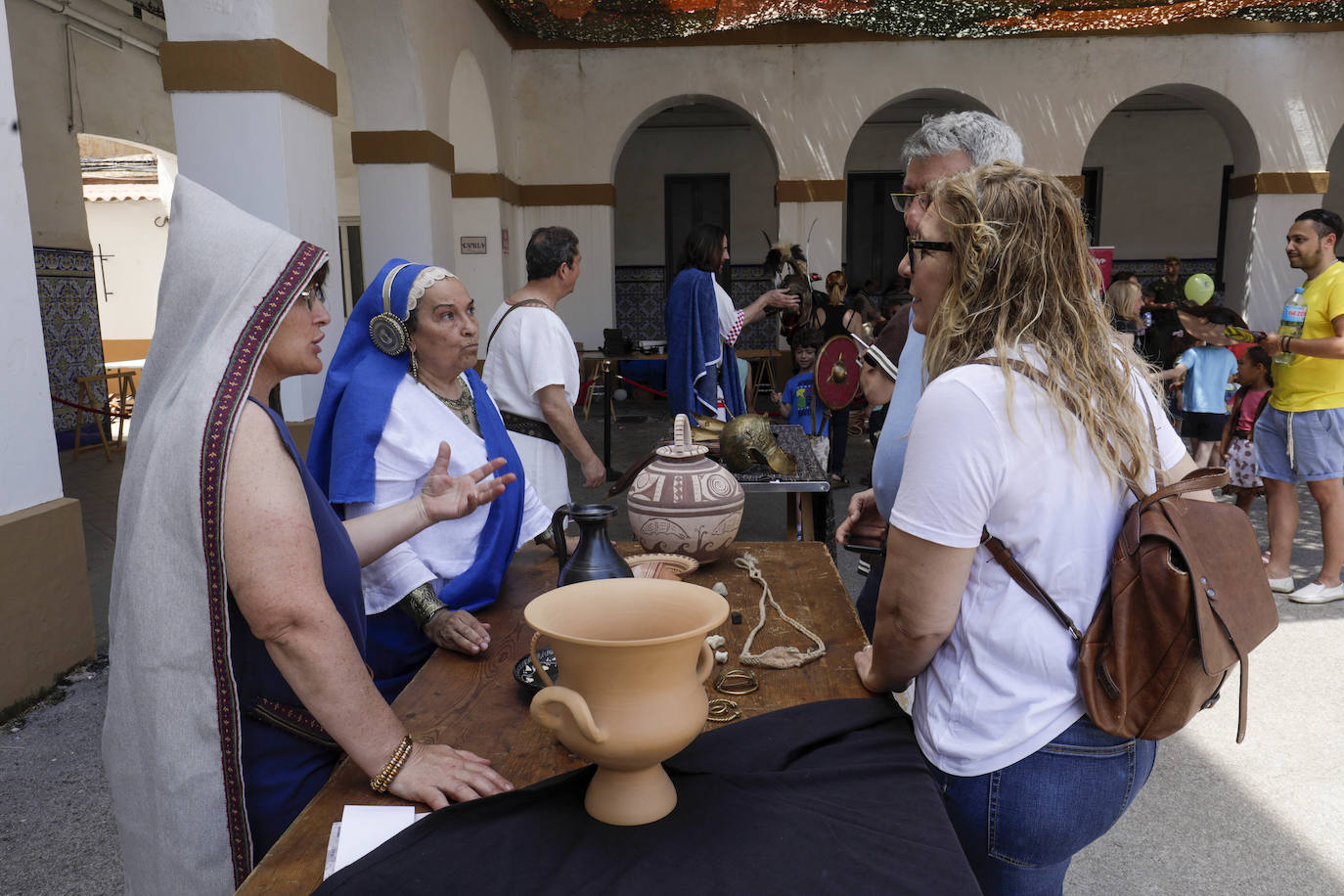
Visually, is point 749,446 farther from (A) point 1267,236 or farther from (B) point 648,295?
(B) point 648,295

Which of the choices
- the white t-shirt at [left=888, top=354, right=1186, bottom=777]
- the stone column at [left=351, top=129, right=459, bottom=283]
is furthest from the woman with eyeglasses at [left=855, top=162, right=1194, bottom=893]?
the stone column at [left=351, top=129, right=459, bottom=283]

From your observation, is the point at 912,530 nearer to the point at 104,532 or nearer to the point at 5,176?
the point at 5,176

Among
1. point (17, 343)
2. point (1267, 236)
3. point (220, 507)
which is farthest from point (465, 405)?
point (1267, 236)

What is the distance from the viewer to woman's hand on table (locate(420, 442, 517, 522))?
5.81 feet

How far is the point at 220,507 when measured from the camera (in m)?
1.26

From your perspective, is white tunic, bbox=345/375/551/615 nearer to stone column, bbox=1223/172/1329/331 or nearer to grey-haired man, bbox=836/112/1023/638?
grey-haired man, bbox=836/112/1023/638

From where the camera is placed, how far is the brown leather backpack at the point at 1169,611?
3.92 feet

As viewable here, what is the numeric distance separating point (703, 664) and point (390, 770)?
19.8 inches

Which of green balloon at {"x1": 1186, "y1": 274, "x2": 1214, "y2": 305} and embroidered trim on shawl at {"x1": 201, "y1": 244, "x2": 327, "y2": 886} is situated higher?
green balloon at {"x1": 1186, "y1": 274, "x2": 1214, "y2": 305}

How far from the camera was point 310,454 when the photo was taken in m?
2.04

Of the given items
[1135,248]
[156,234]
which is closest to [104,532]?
[156,234]

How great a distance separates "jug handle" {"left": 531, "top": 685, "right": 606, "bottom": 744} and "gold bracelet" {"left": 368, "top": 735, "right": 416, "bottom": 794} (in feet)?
1.22

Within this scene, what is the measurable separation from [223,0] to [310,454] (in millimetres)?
3282

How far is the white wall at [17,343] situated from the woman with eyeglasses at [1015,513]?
324 centimetres
